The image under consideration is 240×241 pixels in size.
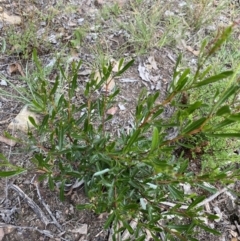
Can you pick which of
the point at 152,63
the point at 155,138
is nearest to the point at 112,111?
the point at 152,63

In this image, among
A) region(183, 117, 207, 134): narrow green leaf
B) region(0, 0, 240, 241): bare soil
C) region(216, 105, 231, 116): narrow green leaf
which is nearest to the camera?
region(216, 105, 231, 116): narrow green leaf

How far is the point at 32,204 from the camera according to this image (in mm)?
1722

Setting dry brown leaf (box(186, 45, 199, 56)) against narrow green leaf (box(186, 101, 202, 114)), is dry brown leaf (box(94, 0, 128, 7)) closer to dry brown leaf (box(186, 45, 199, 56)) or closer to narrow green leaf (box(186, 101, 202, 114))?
dry brown leaf (box(186, 45, 199, 56))

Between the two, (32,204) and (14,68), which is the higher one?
(14,68)

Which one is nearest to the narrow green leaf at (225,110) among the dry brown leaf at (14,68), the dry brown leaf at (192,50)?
the dry brown leaf at (14,68)

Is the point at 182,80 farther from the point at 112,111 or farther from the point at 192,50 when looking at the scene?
the point at 192,50

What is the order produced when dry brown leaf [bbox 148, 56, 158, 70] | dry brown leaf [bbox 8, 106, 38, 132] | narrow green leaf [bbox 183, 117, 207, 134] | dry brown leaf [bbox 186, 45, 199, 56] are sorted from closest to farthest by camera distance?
narrow green leaf [bbox 183, 117, 207, 134], dry brown leaf [bbox 8, 106, 38, 132], dry brown leaf [bbox 148, 56, 158, 70], dry brown leaf [bbox 186, 45, 199, 56]

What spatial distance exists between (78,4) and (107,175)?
161 cm

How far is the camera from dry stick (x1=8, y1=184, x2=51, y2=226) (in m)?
1.70

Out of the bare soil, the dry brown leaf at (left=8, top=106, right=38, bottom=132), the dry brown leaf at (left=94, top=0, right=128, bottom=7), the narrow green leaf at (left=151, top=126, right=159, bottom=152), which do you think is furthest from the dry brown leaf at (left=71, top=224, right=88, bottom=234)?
the dry brown leaf at (left=94, top=0, right=128, bottom=7)

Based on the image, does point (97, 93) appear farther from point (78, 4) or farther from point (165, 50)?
point (78, 4)

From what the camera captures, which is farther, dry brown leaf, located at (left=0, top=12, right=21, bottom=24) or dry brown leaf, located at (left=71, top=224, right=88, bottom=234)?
dry brown leaf, located at (left=0, top=12, right=21, bottom=24)

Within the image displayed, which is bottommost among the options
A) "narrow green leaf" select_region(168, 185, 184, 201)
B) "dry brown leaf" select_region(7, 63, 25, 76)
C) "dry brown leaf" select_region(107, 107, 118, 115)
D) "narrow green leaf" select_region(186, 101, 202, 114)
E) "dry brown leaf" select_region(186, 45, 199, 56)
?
"dry brown leaf" select_region(7, 63, 25, 76)

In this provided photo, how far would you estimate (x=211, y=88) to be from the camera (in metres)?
2.14
